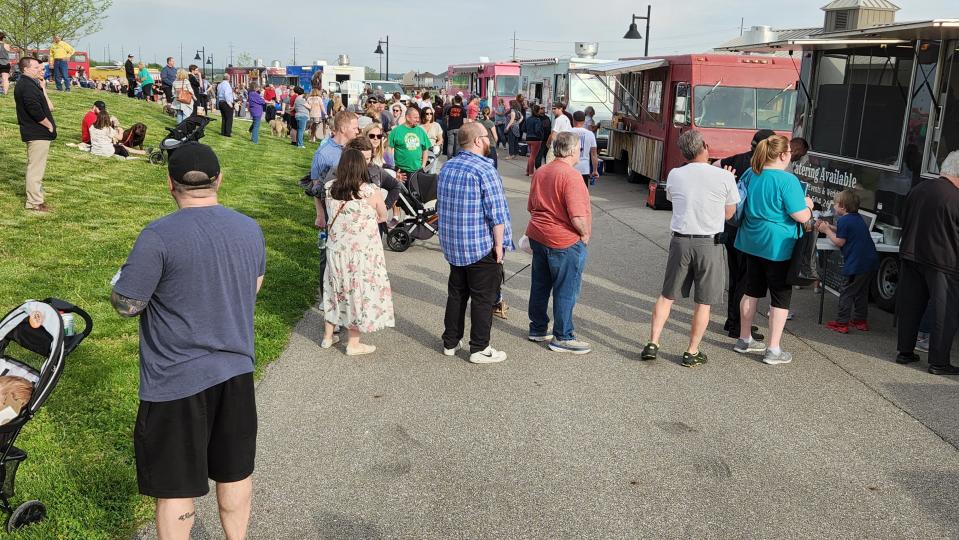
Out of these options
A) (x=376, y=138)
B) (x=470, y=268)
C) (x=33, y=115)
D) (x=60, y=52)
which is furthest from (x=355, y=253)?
(x=60, y=52)

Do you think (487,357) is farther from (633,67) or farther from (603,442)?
(633,67)

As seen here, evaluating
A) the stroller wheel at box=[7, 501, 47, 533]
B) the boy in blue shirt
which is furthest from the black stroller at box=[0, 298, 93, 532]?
the boy in blue shirt

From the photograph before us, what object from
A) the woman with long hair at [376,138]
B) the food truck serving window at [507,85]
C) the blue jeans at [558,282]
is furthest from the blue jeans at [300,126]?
the blue jeans at [558,282]

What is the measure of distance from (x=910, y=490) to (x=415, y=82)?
58839mm

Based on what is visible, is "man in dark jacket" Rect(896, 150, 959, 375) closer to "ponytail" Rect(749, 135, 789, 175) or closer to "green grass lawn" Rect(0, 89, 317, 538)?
"ponytail" Rect(749, 135, 789, 175)

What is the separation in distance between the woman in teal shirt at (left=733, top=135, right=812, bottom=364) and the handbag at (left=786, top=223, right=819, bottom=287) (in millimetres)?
34

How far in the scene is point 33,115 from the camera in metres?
9.97

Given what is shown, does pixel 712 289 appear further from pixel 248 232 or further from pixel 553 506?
pixel 248 232

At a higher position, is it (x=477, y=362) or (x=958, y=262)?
(x=958, y=262)

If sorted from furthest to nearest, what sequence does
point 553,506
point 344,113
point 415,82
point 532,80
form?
point 415,82, point 532,80, point 344,113, point 553,506

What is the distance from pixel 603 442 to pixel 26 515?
301cm

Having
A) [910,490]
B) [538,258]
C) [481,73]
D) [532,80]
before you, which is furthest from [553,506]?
[481,73]

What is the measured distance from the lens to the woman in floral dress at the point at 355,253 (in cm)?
612

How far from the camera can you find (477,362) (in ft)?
20.6
